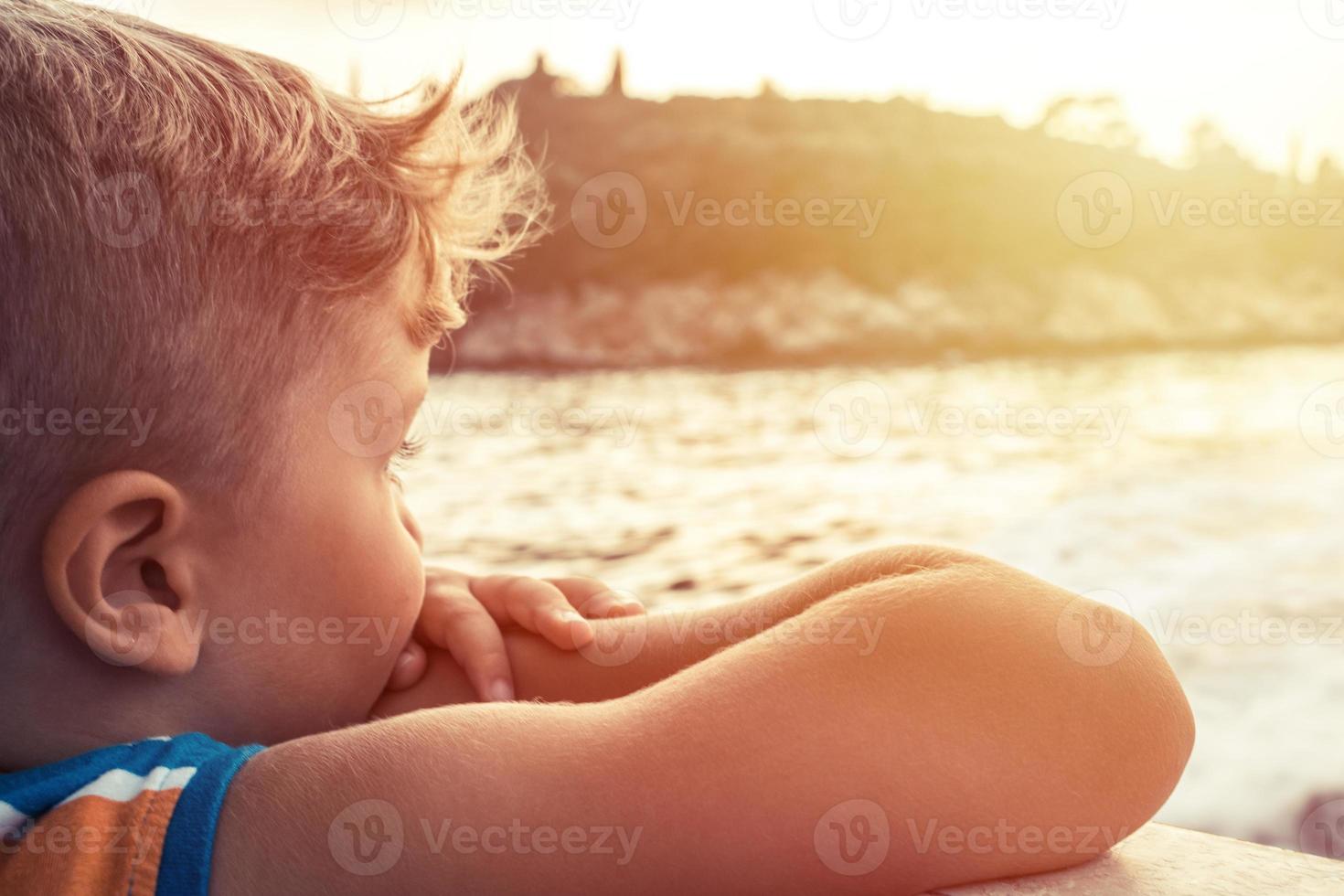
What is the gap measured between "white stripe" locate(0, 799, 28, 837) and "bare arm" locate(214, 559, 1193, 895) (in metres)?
0.14

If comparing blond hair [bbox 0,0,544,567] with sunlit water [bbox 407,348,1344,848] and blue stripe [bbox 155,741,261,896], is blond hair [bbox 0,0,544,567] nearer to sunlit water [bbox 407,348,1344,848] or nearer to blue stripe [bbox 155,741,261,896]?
blue stripe [bbox 155,741,261,896]

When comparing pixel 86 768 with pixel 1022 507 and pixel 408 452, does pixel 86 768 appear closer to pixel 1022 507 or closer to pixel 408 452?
pixel 408 452

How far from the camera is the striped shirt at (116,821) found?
0.55 metres

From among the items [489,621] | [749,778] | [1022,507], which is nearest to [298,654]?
[489,621]

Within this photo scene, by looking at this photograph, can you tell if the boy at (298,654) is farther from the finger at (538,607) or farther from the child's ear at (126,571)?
the finger at (538,607)

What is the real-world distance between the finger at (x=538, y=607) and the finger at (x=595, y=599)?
3 centimetres

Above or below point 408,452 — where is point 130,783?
below

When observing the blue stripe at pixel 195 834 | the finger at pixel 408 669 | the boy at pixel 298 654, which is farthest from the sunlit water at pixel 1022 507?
the blue stripe at pixel 195 834

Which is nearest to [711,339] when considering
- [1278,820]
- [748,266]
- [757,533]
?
[748,266]

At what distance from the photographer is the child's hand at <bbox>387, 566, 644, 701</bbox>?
0.93m

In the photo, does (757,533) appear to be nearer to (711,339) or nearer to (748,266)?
(711,339)

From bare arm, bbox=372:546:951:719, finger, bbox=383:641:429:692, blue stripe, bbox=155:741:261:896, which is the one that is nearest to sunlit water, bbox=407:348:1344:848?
bare arm, bbox=372:546:951:719

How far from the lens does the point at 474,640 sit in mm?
942

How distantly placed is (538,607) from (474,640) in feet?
0.23
